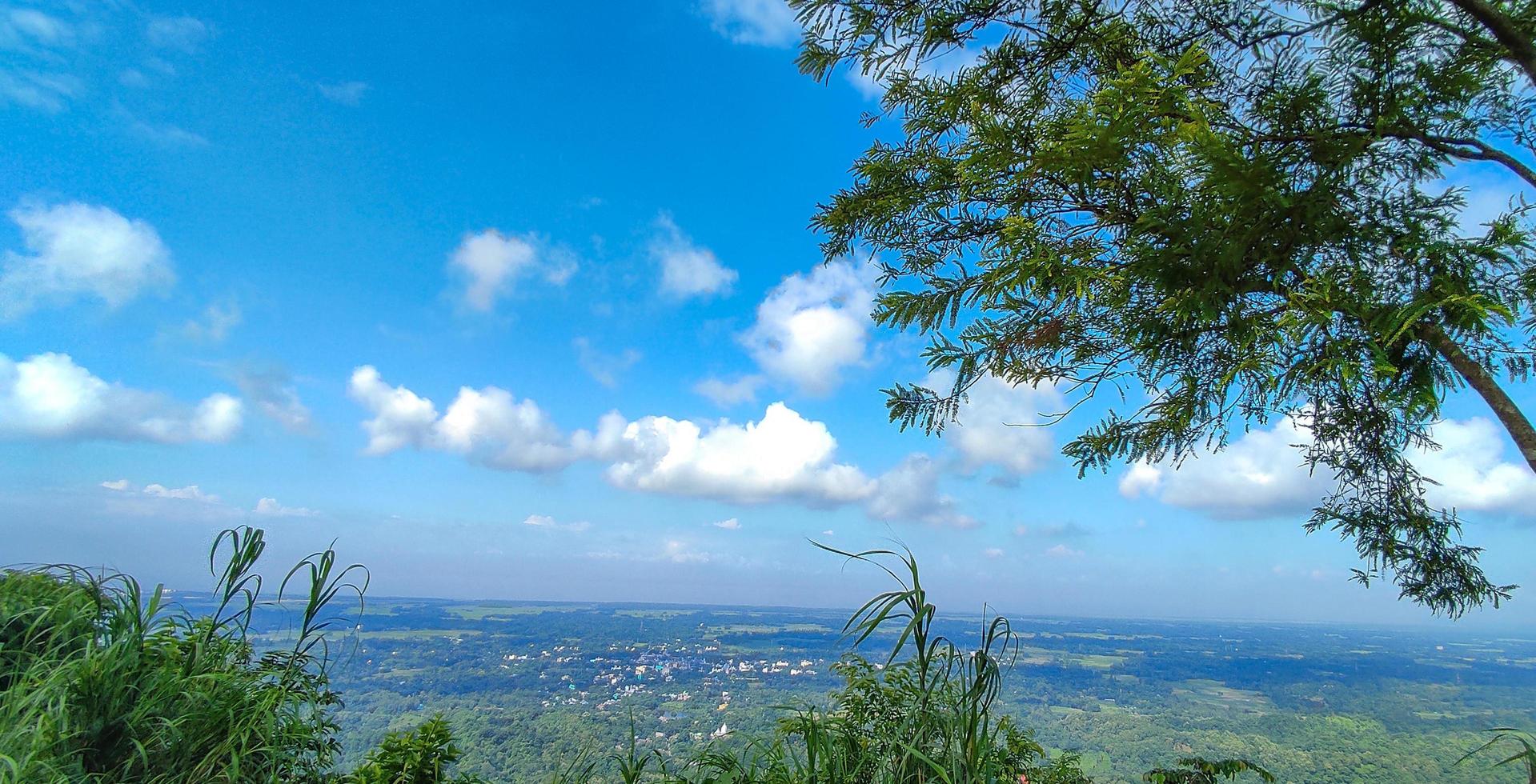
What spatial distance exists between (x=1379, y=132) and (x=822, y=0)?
2994 mm

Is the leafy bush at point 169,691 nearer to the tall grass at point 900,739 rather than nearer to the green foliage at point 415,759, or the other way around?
the green foliage at point 415,759

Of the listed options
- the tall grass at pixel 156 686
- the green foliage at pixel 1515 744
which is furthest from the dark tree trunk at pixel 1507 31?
the tall grass at pixel 156 686

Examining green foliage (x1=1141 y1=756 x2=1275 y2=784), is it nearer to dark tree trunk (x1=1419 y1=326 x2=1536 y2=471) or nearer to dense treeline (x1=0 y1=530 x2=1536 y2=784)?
dense treeline (x1=0 y1=530 x2=1536 y2=784)

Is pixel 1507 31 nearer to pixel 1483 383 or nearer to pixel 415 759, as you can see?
pixel 1483 383

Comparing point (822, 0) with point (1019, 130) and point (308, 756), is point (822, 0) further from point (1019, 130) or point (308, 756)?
point (308, 756)

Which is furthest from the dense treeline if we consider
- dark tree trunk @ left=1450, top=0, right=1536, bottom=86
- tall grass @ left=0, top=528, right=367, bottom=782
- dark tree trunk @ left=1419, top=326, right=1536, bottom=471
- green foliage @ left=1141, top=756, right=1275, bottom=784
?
dark tree trunk @ left=1450, top=0, right=1536, bottom=86

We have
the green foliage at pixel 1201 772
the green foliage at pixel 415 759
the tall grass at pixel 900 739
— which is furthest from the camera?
the green foliage at pixel 1201 772

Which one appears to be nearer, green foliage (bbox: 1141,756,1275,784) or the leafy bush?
the leafy bush

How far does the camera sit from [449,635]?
813cm

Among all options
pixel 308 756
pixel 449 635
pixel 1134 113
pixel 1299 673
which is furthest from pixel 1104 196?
pixel 1299 673

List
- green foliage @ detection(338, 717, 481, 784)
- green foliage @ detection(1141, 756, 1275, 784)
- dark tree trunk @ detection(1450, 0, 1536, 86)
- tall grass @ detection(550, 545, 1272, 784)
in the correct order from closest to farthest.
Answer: tall grass @ detection(550, 545, 1272, 784)
green foliage @ detection(338, 717, 481, 784)
dark tree trunk @ detection(1450, 0, 1536, 86)
green foliage @ detection(1141, 756, 1275, 784)

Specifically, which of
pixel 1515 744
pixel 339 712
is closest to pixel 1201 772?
pixel 1515 744

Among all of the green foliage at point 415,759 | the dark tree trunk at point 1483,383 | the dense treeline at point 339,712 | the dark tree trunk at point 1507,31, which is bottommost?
the green foliage at point 415,759

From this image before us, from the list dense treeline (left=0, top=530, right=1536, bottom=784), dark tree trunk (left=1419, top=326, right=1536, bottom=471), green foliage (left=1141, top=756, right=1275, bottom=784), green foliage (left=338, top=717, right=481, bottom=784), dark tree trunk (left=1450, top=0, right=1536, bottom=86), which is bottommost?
green foliage (left=1141, top=756, right=1275, bottom=784)
